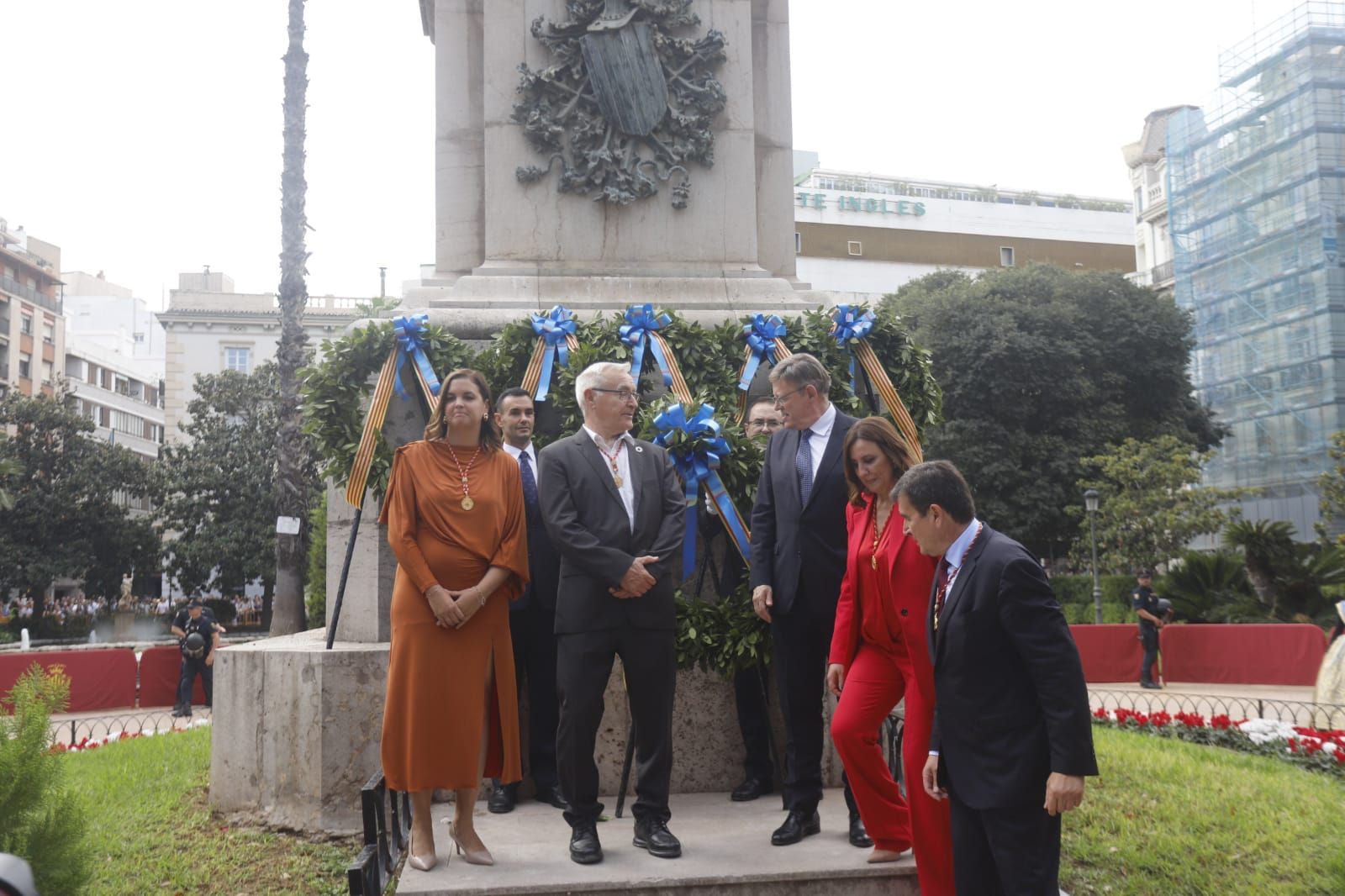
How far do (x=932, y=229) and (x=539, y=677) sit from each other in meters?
64.5

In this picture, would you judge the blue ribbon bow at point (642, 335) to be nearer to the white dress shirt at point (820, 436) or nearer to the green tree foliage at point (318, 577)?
the white dress shirt at point (820, 436)

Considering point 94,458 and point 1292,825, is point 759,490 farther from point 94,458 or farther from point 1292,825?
point 94,458

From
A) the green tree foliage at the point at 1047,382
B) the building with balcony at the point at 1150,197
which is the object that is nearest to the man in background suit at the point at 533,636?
the green tree foliage at the point at 1047,382

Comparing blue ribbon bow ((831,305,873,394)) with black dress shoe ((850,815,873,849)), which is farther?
blue ribbon bow ((831,305,873,394))

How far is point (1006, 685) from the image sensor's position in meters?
3.63

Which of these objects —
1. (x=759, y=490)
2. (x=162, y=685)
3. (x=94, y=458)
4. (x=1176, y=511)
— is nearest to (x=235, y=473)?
(x=94, y=458)

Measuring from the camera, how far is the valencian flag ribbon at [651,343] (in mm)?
6793

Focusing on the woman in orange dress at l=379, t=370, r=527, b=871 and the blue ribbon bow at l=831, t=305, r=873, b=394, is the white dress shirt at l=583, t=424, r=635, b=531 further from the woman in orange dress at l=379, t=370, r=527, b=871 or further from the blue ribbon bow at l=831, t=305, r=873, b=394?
the blue ribbon bow at l=831, t=305, r=873, b=394

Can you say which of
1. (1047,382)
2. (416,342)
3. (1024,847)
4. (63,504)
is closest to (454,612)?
(416,342)

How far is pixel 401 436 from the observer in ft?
22.7

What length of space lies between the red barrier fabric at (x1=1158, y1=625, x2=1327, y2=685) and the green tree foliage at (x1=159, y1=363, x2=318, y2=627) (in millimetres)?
31153

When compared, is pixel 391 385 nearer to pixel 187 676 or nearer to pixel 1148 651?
pixel 187 676

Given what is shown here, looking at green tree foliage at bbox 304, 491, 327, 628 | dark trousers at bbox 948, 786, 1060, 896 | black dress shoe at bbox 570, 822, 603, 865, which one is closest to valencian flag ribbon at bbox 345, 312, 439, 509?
black dress shoe at bbox 570, 822, 603, 865

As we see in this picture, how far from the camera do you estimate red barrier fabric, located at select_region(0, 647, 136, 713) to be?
19.5m
